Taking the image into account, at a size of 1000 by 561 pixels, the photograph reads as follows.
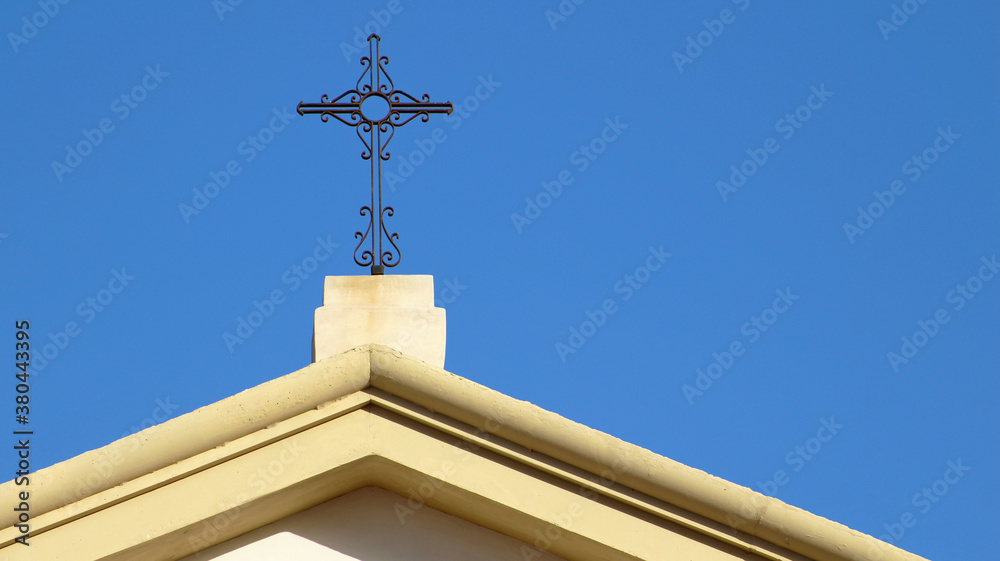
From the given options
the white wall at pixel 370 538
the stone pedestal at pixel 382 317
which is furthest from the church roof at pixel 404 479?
the stone pedestal at pixel 382 317

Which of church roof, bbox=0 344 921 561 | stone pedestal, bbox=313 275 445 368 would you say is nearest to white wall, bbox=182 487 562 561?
church roof, bbox=0 344 921 561

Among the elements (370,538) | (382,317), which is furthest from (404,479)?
(382,317)

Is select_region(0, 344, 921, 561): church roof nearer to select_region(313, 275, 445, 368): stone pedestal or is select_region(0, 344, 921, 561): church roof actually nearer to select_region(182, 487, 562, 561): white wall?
select_region(182, 487, 562, 561): white wall

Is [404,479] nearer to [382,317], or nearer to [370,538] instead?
[370,538]

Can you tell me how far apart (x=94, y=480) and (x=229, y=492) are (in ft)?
1.92

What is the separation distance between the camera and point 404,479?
527 centimetres

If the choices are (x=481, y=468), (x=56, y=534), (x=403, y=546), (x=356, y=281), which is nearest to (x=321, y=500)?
(x=403, y=546)

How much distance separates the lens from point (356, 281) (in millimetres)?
6566

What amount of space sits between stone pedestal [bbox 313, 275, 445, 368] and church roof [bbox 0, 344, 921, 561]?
115cm

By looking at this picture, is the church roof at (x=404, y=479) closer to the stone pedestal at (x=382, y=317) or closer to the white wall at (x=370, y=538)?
Result: the white wall at (x=370, y=538)

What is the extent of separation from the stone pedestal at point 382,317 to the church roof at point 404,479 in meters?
1.15

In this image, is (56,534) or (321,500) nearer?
(56,534)

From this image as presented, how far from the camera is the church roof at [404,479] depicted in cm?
503

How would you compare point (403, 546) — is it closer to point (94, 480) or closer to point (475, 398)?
point (475, 398)
